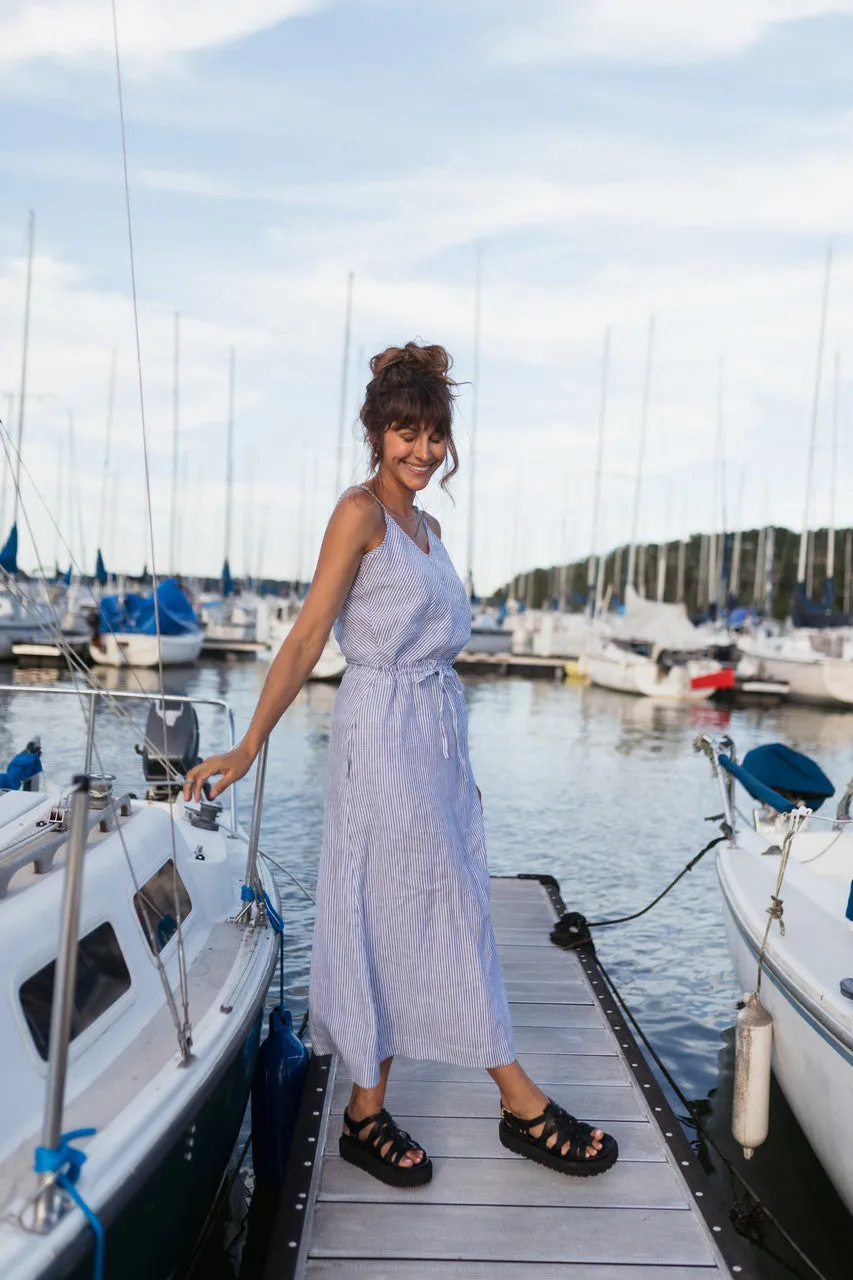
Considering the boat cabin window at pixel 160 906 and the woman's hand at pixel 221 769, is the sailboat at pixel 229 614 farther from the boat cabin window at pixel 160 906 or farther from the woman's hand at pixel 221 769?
the woman's hand at pixel 221 769

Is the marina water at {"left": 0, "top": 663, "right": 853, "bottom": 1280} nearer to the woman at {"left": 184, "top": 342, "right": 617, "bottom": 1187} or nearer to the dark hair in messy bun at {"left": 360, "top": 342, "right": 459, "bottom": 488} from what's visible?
the woman at {"left": 184, "top": 342, "right": 617, "bottom": 1187}

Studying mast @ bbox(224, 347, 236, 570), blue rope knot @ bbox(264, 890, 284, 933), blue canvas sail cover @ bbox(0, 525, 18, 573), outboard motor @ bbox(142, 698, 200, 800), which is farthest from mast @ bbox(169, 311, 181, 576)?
blue rope knot @ bbox(264, 890, 284, 933)

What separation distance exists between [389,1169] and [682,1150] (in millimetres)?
918

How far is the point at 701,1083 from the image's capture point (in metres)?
5.52

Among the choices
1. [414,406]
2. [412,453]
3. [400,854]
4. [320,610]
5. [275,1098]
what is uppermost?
[414,406]

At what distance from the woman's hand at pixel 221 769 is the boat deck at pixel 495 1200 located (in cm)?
120

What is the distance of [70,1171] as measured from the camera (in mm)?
2021

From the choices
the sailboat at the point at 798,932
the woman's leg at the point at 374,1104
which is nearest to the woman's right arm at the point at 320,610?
the woman's leg at the point at 374,1104

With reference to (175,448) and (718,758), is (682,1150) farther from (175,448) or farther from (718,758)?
(175,448)

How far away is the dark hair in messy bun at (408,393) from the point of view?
271 cm

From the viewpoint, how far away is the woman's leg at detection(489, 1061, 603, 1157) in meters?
2.89

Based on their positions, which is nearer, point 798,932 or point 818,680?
point 798,932

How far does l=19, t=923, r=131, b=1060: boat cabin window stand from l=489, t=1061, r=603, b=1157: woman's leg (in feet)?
3.53

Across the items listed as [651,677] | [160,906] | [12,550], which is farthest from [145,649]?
[160,906]
